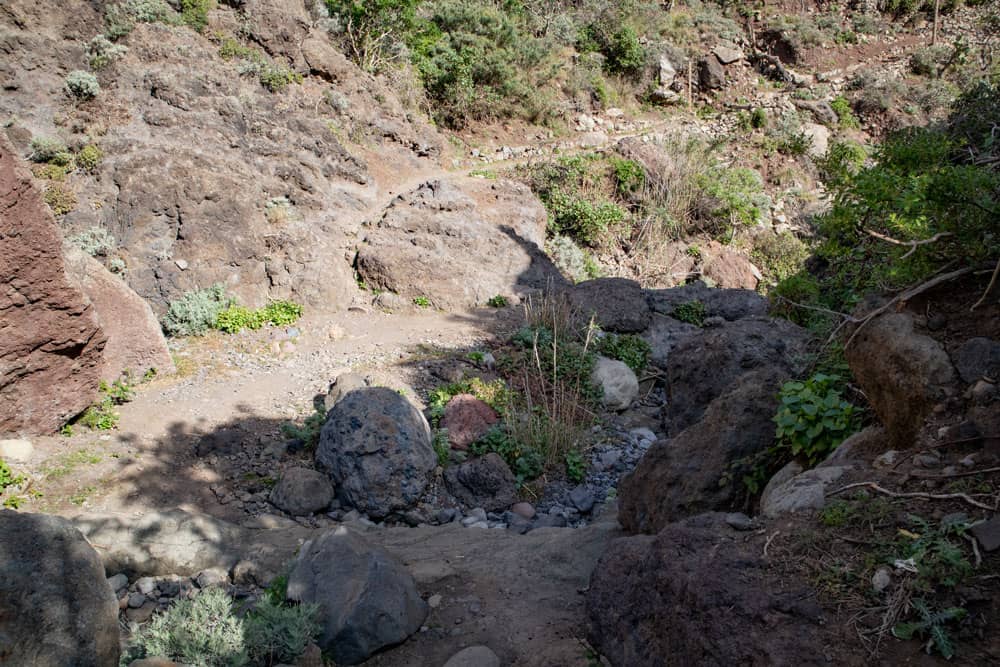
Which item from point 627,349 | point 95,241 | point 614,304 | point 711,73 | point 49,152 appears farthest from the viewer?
point 711,73

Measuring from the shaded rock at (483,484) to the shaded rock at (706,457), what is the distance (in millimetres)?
1653

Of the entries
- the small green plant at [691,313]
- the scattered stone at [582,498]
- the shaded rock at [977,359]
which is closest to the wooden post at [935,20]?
the small green plant at [691,313]

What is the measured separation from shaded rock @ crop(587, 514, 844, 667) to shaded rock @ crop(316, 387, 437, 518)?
2.56 meters

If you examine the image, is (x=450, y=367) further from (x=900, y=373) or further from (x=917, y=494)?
(x=917, y=494)

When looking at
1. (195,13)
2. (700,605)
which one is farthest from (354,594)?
(195,13)

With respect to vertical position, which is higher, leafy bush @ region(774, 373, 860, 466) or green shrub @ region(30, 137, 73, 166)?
green shrub @ region(30, 137, 73, 166)

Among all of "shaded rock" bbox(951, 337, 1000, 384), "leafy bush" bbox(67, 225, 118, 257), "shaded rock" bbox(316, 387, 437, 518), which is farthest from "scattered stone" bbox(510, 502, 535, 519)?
"leafy bush" bbox(67, 225, 118, 257)

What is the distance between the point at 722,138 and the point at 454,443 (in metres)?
14.0

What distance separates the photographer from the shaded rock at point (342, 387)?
20.4 ft

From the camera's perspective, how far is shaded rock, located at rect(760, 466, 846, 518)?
260 centimetres

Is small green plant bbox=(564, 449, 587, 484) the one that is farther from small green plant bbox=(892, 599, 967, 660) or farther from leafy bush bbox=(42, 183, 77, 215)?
leafy bush bbox=(42, 183, 77, 215)

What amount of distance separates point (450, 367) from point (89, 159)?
626 centimetres

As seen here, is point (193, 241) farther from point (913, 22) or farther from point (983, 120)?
point (913, 22)

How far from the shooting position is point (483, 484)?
18.3 ft
